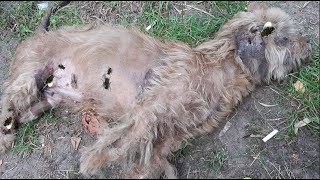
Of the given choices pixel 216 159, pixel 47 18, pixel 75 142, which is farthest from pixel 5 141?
pixel 216 159

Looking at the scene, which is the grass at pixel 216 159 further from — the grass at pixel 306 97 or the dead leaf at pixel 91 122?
the dead leaf at pixel 91 122

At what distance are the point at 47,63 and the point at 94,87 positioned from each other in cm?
57

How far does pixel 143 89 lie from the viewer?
14.1ft

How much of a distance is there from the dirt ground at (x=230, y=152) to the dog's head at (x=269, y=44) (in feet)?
1.14

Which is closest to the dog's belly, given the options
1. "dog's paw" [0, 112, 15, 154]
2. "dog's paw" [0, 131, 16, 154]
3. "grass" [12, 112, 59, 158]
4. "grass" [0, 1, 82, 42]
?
"grass" [12, 112, 59, 158]

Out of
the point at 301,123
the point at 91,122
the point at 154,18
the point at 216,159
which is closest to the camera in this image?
the point at 216,159

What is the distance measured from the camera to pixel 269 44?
4.42 meters

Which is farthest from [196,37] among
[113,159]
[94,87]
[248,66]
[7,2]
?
[7,2]

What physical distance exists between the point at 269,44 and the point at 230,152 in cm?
112

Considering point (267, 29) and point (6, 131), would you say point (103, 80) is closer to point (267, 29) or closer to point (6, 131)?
point (6, 131)

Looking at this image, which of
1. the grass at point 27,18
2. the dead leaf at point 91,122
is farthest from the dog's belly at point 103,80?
the grass at point 27,18

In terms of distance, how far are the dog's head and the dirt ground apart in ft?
1.14

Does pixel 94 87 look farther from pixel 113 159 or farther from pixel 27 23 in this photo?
pixel 27 23

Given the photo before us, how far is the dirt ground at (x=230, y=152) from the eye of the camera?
423 centimetres
